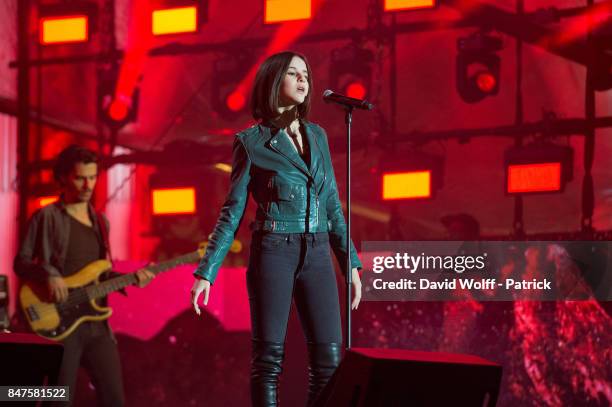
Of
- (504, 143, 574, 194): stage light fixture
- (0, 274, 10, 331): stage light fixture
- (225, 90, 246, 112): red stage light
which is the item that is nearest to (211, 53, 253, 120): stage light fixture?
(225, 90, 246, 112): red stage light

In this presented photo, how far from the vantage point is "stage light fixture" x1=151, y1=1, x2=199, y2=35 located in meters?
6.38

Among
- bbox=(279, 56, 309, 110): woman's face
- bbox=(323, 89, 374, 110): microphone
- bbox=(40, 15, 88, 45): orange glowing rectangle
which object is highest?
bbox=(40, 15, 88, 45): orange glowing rectangle

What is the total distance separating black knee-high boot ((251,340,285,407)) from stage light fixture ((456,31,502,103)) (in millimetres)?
3371

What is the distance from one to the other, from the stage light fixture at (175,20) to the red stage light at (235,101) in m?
0.57

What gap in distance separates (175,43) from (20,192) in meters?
1.78

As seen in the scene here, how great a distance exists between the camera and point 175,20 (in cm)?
645

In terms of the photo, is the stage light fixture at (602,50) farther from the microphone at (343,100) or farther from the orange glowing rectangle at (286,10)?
the microphone at (343,100)

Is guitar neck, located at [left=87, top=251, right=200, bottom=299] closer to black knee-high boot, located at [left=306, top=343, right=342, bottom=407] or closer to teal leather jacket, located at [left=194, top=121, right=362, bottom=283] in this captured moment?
teal leather jacket, located at [left=194, top=121, right=362, bottom=283]

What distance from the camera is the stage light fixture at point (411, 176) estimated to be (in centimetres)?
615

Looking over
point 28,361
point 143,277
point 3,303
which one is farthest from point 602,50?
point 28,361

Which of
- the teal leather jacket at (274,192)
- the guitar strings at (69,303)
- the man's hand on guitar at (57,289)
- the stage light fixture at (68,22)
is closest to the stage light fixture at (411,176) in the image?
the guitar strings at (69,303)

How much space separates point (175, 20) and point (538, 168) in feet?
9.82

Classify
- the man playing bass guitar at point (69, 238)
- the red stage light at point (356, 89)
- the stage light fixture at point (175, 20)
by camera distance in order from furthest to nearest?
the stage light fixture at point (175, 20)
the red stage light at point (356, 89)
the man playing bass guitar at point (69, 238)

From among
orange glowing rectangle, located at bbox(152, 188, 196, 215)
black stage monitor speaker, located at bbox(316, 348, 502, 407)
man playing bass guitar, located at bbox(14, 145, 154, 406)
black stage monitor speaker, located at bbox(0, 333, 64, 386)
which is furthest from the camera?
orange glowing rectangle, located at bbox(152, 188, 196, 215)
